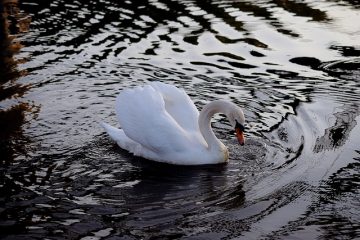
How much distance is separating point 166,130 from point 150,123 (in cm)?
21

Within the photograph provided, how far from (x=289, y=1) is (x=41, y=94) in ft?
26.3

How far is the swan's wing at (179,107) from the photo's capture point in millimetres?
9570

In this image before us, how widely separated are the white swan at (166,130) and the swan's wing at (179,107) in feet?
0.05

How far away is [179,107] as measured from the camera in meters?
9.66

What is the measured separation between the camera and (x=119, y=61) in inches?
516

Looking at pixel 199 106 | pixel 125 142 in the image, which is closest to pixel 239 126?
pixel 125 142

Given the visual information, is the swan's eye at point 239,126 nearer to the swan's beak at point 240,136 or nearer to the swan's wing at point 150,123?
the swan's beak at point 240,136

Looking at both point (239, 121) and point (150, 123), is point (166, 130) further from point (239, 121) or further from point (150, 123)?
point (239, 121)

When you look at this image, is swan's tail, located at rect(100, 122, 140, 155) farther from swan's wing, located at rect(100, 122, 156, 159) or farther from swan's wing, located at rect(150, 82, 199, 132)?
swan's wing, located at rect(150, 82, 199, 132)

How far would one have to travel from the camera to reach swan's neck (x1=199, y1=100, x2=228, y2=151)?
906 cm

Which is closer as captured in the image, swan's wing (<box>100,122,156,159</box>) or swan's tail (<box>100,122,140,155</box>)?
swan's wing (<box>100,122,156,159</box>)

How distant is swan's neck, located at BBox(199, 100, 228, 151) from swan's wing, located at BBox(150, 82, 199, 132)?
0.37 metres

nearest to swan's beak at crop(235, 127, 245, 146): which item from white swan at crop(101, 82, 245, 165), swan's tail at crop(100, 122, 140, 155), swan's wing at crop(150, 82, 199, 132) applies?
white swan at crop(101, 82, 245, 165)

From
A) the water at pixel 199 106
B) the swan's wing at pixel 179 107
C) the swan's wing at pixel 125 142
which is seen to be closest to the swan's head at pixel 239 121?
the water at pixel 199 106
